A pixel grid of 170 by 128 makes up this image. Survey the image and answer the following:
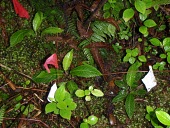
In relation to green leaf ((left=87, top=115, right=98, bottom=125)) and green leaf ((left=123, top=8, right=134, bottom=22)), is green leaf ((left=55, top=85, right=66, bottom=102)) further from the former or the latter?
green leaf ((left=123, top=8, right=134, bottom=22))

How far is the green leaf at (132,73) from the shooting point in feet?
6.61

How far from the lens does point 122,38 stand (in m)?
2.26

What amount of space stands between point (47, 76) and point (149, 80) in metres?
0.78

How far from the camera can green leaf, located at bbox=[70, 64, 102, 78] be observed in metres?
1.94

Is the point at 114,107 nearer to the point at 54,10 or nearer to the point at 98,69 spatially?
the point at 98,69

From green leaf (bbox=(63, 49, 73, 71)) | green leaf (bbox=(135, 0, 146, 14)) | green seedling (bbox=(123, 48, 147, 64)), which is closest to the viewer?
green leaf (bbox=(135, 0, 146, 14))

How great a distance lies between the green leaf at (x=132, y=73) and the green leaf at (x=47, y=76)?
530 mm

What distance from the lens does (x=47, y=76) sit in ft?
6.48

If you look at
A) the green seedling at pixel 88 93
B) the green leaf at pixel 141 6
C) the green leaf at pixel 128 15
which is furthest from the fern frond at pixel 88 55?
the green leaf at pixel 141 6

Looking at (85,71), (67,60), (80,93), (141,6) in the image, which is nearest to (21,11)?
(67,60)

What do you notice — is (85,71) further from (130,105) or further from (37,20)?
(37,20)

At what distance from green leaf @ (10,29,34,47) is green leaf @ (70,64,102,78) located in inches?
20.1

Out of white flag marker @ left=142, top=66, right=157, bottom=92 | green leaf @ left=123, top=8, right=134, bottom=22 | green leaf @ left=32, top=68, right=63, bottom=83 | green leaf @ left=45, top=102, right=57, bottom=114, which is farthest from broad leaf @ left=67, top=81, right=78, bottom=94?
green leaf @ left=123, top=8, right=134, bottom=22

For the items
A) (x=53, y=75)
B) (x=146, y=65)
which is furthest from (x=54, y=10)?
(x=146, y=65)
